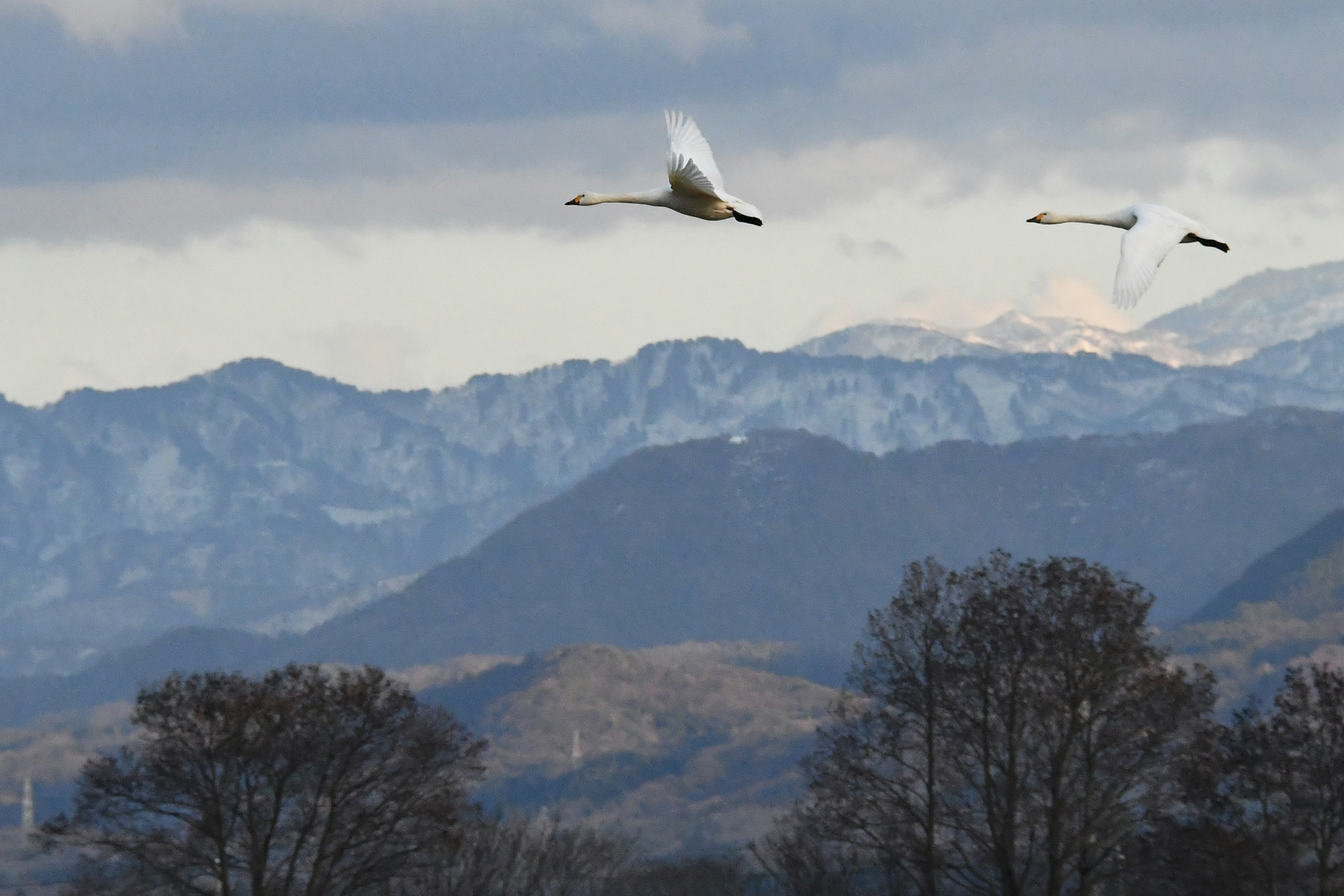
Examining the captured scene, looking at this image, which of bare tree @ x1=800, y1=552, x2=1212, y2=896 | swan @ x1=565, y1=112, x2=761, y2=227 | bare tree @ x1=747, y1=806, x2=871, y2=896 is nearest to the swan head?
swan @ x1=565, y1=112, x2=761, y2=227

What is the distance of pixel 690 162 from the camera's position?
2264 inches

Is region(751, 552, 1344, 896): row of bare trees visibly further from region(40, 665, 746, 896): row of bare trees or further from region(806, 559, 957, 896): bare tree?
region(40, 665, 746, 896): row of bare trees

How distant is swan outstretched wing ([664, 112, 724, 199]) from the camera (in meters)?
57.2

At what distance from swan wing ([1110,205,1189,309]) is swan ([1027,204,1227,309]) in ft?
0.05

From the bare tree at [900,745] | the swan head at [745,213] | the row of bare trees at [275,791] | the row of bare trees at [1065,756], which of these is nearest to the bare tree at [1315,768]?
the row of bare trees at [1065,756]

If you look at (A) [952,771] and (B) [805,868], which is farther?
(B) [805,868]

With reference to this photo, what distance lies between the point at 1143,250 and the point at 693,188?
1183 centimetres

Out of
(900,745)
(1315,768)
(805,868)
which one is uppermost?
(900,745)

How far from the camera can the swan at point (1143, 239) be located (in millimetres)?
53812

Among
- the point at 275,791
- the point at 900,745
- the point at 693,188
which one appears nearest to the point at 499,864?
the point at 275,791

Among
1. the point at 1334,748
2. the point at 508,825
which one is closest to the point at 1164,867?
the point at 1334,748

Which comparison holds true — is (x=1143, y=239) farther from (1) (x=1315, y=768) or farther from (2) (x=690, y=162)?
(1) (x=1315, y=768)

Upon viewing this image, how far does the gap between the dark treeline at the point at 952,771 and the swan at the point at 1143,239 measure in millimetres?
27741

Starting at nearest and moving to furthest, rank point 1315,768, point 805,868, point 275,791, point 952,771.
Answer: point 275,791 < point 1315,768 < point 952,771 < point 805,868
